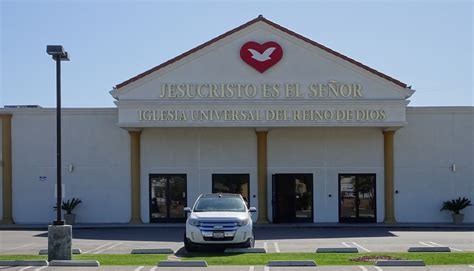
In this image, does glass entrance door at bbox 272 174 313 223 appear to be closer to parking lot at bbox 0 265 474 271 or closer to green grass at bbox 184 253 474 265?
green grass at bbox 184 253 474 265

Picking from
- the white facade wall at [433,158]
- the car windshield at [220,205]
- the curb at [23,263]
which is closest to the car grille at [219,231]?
the car windshield at [220,205]

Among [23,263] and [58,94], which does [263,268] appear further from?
[58,94]

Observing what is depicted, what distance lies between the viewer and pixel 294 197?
2889 cm

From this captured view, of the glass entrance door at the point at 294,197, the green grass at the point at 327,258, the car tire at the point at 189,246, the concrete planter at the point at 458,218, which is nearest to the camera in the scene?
the green grass at the point at 327,258

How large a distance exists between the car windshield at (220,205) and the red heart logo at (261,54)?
902 centimetres

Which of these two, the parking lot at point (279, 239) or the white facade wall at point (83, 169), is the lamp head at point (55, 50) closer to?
the parking lot at point (279, 239)

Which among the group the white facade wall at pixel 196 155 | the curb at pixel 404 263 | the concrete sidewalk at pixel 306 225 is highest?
the white facade wall at pixel 196 155

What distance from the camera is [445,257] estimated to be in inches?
625

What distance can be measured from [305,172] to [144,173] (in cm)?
714

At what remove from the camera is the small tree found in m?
28.2

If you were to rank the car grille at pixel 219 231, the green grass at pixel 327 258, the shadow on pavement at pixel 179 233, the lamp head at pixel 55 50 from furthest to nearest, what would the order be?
the shadow on pavement at pixel 179 233, the car grille at pixel 219 231, the lamp head at pixel 55 50, the green grass at pixel 327 258

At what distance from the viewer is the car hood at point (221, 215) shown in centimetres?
1803

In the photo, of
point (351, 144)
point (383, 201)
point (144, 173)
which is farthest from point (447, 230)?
point (144, 173)

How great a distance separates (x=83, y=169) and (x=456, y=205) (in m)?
16.4
